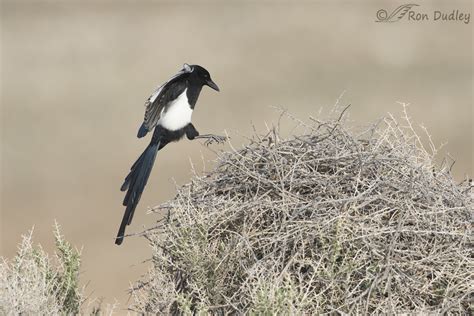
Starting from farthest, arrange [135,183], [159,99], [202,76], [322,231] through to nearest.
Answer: [202,76], [159,99], [135,183], [322,231]

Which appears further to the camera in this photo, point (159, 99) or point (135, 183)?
point (159, 99)

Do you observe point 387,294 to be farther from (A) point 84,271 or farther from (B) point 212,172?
(A) point 84,271

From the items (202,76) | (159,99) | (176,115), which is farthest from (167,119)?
(202,76)

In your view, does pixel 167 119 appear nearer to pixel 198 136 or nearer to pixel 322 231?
pixel 198 136

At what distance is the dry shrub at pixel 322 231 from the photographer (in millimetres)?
5191

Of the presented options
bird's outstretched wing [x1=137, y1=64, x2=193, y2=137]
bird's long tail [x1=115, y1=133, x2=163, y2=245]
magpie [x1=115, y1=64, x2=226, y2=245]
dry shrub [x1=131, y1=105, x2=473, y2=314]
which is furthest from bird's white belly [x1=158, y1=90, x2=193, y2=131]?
dry shrub [x1=131, y1=105, x2=473, y2=314]

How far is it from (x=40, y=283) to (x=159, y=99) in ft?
6.39

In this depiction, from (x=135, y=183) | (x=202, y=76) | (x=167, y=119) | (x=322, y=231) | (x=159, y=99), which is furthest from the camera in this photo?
(x=202, y=76)

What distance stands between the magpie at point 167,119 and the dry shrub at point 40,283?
0.59 meters

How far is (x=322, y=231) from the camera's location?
5.30 metres

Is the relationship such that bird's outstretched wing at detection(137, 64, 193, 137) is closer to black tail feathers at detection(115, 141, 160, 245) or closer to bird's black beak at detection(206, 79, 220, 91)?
black tail feathers at detection(115, 141, 160, 245)

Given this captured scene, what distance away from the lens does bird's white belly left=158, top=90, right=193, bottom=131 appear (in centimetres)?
729

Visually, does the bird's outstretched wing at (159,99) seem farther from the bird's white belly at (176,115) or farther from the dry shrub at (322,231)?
the dry shrub at (322,231)

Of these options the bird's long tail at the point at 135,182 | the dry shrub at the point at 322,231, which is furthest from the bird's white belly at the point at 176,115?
the dry shrub at the point at 322,231
